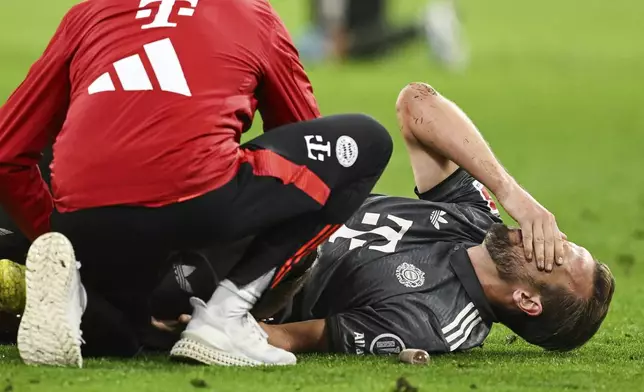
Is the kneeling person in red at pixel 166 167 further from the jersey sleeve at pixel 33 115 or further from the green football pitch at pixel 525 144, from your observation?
the green football pitch at pixel 525 144

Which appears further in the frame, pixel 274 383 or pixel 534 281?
pixel 534 281

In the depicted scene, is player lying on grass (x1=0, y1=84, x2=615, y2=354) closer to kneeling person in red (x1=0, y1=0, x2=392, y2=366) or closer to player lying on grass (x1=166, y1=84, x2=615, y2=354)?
player lying on grass (x1=166, y1=84, x2=615, y2=354)

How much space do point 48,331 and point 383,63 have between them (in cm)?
1621

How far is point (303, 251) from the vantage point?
4.14 metres

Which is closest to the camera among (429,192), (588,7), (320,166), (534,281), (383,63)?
(320,166)

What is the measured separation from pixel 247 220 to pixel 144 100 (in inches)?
17.8

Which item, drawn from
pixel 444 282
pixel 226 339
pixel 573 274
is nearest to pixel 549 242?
pixel 573 274

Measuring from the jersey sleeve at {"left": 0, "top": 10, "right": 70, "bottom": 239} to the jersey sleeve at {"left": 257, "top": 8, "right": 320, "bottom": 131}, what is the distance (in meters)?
0.62

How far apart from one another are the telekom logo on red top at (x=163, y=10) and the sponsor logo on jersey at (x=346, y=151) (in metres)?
0.58

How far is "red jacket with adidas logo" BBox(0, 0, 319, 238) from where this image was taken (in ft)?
12.8

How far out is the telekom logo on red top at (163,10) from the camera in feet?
13.3

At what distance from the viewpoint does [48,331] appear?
381cm

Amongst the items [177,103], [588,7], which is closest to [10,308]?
[177,103]

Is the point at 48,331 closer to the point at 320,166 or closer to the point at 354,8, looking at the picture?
the point at 320,166
